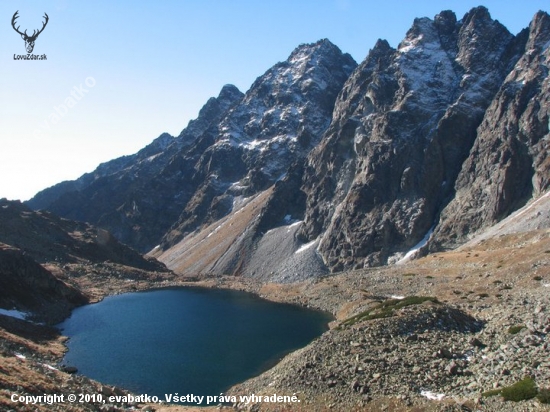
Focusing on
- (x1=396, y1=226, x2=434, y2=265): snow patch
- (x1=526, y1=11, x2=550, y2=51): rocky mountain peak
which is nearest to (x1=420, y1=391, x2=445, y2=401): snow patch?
(x1=396, y1=226, x2=434, y2=265): snow patch

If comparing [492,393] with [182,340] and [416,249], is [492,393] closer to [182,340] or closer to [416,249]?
[182,340]

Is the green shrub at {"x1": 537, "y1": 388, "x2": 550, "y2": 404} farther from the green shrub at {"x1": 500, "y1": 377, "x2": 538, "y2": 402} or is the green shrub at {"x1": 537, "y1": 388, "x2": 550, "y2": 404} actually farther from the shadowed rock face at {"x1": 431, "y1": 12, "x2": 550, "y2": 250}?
the shadowed rock face at {"x1": 431, "y1": 12, "x2": 550, "y2": 250}

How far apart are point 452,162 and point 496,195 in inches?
1182

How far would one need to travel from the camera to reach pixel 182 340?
234 ft

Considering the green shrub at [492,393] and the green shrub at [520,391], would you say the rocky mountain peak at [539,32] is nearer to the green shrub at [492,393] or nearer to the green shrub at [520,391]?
the green shrub at [520,391]

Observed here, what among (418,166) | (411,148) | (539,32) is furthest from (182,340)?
(539,32)

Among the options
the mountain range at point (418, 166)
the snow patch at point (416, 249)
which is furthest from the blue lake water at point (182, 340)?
the mountain range at point (418, 166)

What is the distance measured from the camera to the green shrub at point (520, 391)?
27.5 m

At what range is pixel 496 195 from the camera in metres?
127

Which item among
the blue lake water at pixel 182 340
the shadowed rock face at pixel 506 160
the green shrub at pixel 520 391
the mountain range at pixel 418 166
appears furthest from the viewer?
the mountain range at pixel 418 166

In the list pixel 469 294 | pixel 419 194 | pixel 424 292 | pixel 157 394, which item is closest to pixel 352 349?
pixel 157 394

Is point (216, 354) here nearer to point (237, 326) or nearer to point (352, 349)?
point (237, 326)

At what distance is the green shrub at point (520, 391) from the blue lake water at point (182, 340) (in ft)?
96.1

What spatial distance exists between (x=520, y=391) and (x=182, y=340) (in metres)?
53.0
